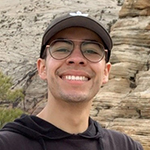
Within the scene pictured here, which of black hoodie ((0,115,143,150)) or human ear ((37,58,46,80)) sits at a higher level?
human ear ((37,58,46,80))

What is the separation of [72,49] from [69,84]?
223 millimetres

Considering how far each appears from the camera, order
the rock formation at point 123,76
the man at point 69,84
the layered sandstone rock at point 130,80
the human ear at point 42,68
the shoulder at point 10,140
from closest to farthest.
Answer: the shoulder at point 10,140, the man at point 69,84, the human ear at point 42,68, the layered sandstone rock at point 130,80, the rock formation at point 123,76

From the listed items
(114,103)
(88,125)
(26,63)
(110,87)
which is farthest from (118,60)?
(26,63)

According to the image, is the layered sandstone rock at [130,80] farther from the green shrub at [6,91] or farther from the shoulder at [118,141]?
the shoulder at [118,141]

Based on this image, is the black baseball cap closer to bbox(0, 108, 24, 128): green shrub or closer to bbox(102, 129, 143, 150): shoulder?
bbox(102, 129, 143, 150): shoulder

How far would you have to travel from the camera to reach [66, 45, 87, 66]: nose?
2.85 meters

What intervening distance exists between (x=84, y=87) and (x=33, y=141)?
469 mm

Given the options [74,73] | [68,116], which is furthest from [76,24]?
[68,116]

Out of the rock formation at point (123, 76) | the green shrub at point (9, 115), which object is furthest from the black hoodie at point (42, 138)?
the green shrub at point (9, 115)

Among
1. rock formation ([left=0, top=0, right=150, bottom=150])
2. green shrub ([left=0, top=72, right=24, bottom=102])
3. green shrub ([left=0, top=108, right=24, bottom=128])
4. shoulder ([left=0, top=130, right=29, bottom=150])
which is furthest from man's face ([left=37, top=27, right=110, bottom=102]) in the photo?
green shrub ([left=0, top=72, right=24, bottom=102])

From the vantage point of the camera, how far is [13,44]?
4072 centimetres

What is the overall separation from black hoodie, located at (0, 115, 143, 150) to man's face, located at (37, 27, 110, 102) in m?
0.22

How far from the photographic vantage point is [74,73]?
2879mm

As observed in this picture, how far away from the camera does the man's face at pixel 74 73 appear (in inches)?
112
